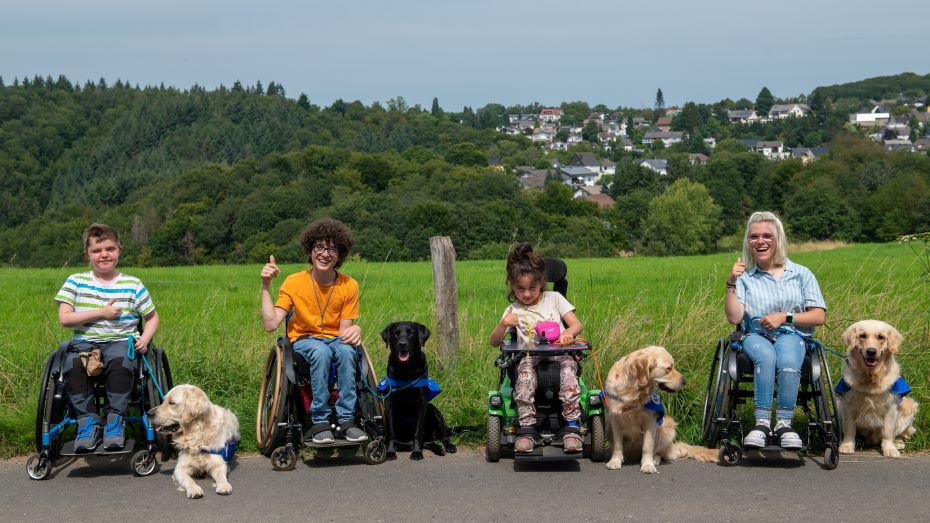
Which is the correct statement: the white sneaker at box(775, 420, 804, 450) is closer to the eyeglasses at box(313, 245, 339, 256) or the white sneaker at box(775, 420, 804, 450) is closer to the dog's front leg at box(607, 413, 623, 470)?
the dog's front leg at box(607, 413, 623, 470)

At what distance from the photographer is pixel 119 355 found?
554 cm

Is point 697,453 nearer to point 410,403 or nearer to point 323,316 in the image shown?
point 410,403

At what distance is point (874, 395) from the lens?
18.7 ft

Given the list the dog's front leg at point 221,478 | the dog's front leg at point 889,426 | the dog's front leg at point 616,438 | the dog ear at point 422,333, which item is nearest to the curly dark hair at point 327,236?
the dog ear at point 422,333

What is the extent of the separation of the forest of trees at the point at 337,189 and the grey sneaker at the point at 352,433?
71.0 ft

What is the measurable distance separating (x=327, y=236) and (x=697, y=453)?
2728mm

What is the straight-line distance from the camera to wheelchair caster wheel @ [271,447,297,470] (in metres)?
5.48

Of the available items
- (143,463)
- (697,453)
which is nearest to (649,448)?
(697,453)

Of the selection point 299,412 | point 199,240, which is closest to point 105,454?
point 299,412

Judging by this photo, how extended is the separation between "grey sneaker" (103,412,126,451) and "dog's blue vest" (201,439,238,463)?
0.49 m

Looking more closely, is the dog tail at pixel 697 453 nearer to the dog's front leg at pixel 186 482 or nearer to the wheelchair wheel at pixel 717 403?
the wheelchair wheel at pixel 717 403

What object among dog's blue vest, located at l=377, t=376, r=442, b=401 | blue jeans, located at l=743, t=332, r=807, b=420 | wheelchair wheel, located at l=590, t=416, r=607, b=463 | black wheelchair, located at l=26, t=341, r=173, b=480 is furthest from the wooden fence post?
blue jeans, located at l=743, t=332, r=807, b=420

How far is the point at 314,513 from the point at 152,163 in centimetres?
13537

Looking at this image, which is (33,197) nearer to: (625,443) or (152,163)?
(152,163)
